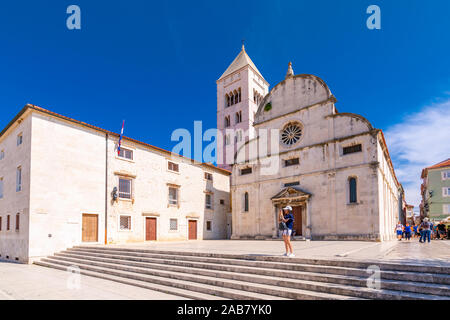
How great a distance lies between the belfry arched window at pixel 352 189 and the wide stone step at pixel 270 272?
1576 cm

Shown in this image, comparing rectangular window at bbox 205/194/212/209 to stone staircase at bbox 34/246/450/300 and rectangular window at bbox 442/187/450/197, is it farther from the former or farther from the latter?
rectangular window at bbox 442/187/450/197

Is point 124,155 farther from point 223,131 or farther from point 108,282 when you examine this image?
point 223,131

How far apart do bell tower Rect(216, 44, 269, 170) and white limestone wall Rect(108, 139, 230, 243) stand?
17652 mm

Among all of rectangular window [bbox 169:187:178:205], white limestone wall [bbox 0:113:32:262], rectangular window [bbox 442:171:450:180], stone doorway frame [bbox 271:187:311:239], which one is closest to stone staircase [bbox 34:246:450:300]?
white limestone wall [bbox 0:113:32:262]

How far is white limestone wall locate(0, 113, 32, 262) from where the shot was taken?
56.5 feet

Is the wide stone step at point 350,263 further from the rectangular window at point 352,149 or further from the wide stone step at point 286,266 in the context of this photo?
the rectangular window at point 352,149

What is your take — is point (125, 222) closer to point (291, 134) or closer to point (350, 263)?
point (291, 134)

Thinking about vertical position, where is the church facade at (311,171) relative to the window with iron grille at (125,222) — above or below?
above

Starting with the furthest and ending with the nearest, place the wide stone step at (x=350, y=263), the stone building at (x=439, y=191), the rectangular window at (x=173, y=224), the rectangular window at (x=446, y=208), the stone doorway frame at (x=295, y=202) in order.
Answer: the stone building at (x=439, y=191) < the rectangular window at (x=446, y=208) < the rectangular window at (x=173, y=224) < the stone doorway frame at (x=295, y=202) < the wide stone step at (x=350, y=263)

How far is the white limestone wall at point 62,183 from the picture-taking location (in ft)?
56.1

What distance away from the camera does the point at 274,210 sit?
25.8 meters

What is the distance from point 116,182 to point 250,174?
12.6m

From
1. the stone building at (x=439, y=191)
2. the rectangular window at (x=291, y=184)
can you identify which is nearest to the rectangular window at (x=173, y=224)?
the rectangular window at (x=291, y=184)

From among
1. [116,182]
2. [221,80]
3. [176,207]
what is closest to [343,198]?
[176,207]
